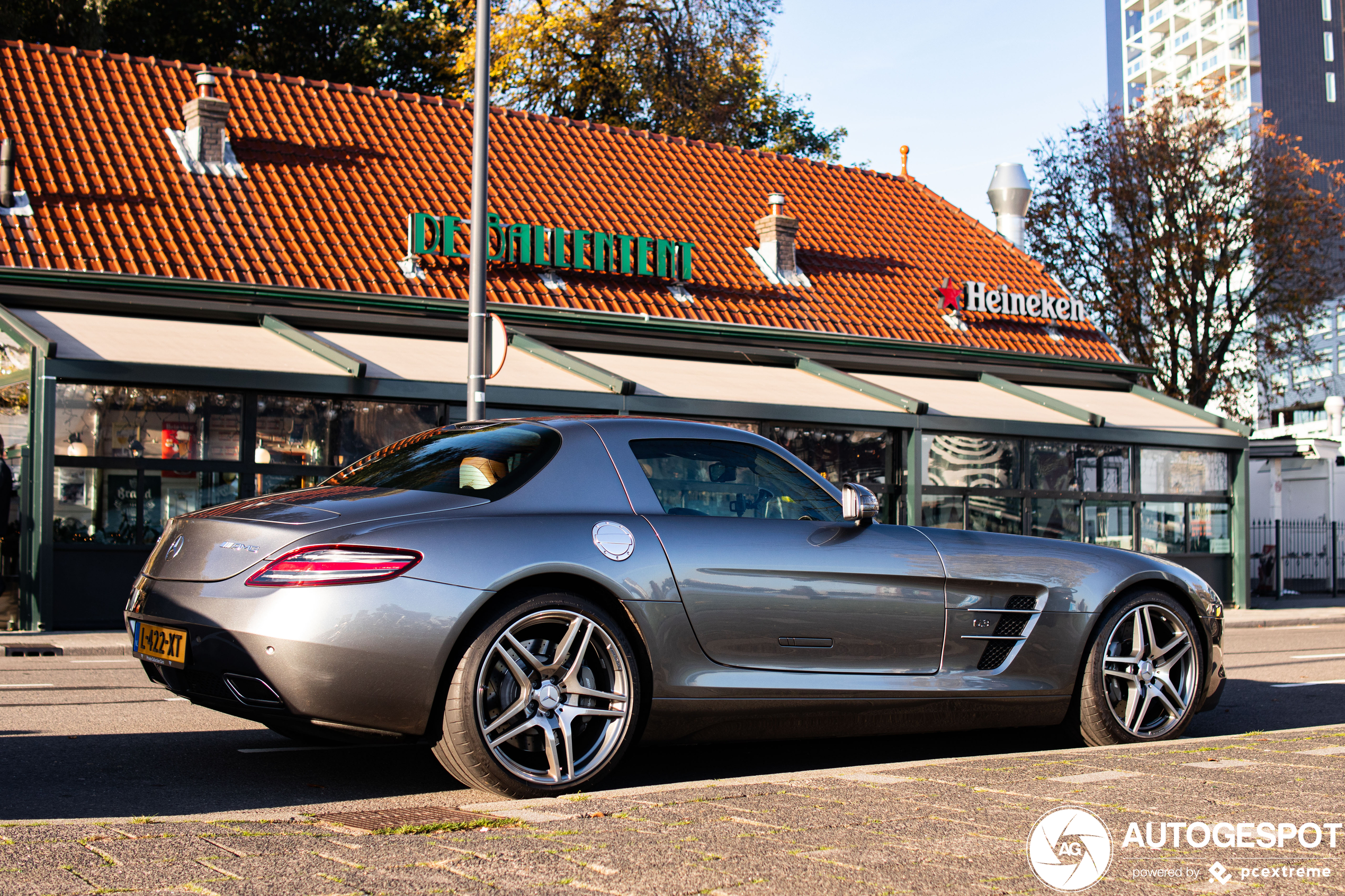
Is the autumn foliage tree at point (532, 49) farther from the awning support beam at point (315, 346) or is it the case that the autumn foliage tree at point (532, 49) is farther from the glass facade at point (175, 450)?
the glass facade at point (175, 450)

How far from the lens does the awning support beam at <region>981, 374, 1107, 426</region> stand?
18781 millimetres

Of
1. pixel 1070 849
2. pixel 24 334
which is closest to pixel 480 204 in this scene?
pixel 24 334

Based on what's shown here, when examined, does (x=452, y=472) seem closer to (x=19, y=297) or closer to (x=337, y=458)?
(x=337, y=458)

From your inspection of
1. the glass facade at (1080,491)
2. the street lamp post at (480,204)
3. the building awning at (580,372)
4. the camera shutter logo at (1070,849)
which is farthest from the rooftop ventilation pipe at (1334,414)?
the camera shutter logo at (1070,849)

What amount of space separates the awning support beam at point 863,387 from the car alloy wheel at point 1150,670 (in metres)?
11.0

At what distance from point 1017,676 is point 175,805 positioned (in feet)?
11.4

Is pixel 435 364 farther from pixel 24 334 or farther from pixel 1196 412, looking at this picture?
pixel 1196 412

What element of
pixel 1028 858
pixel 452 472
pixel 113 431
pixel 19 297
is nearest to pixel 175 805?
pixel 452 472

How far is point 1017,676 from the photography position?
5926 mm

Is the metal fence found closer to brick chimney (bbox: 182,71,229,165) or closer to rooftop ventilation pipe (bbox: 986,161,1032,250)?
rooftop ventilation pipe (bbox: 986,161,1032,250)

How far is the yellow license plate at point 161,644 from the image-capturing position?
478 centimetres

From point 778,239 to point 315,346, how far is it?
916cm

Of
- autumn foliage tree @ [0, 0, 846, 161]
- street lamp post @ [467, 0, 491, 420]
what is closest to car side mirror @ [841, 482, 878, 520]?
street lamp post @ [467, 0, 491, 420]

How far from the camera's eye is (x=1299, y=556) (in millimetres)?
26609
